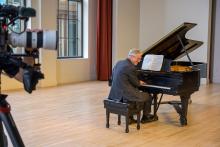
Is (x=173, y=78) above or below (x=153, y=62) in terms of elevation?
below

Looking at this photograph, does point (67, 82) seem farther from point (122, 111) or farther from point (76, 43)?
point (122, 111)

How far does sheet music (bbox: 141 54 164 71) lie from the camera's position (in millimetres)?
4980

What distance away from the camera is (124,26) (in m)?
9.97

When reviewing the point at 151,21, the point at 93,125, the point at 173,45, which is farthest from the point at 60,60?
the point at 93,125

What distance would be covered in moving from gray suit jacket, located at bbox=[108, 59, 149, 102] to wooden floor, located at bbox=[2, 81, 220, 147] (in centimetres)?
44

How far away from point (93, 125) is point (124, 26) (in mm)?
5503

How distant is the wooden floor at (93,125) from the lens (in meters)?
4.12

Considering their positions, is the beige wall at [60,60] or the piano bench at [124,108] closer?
the piano bench at [124,108]

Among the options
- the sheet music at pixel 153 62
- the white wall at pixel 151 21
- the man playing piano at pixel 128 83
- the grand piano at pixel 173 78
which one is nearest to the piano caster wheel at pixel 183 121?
the grand piano at pixel 173 78

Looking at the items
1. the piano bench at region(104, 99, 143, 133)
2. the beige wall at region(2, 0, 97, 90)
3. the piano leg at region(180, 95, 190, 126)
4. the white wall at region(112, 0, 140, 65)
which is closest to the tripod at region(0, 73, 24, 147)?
the piano bench at region(104, 99, 143, 133)

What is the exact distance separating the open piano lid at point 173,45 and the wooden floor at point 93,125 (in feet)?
3.05

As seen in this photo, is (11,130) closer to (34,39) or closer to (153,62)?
(34,39)

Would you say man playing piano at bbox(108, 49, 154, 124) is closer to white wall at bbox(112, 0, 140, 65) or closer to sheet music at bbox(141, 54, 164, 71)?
sheet music at bbox(141, 54, 164, 71)

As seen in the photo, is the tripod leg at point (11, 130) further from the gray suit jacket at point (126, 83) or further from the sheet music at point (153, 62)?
the sheet music at point (153, 62)
